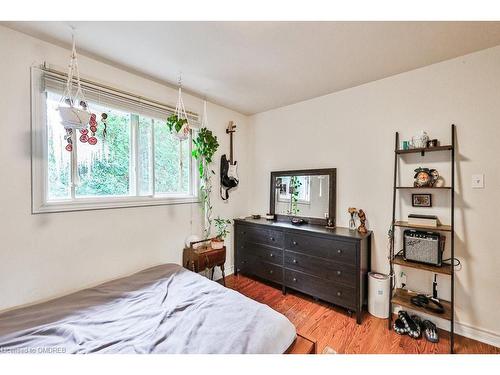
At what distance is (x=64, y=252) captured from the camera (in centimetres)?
172

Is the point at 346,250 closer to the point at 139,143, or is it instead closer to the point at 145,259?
the point at 145,259

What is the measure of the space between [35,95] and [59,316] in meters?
1.54

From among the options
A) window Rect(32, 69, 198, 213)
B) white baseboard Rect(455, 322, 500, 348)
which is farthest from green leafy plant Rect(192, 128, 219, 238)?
white baseboard Rect(455, 322, 500, 348)

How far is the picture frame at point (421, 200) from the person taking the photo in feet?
6.56

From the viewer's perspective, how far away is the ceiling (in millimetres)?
1500

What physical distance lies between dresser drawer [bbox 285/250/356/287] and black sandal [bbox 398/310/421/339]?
0.48m

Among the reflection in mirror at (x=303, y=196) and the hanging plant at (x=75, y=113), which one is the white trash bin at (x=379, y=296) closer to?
the reflection in mirror at (x=303, y=196)

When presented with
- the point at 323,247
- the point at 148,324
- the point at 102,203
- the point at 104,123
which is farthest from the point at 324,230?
the point at 104,123

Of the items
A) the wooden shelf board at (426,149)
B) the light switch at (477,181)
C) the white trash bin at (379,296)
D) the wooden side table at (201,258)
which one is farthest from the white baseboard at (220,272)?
the light switch at (477,181)

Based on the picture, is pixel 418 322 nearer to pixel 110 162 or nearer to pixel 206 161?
pixel 206 161

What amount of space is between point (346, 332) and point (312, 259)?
2.23 ft

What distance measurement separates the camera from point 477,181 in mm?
1788

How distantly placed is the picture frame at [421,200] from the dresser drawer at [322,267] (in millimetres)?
854
